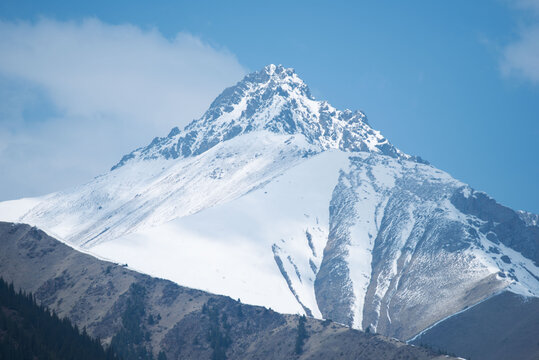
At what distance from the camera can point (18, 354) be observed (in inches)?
7515

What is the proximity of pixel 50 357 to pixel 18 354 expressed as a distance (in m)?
9.28

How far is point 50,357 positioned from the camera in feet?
650
